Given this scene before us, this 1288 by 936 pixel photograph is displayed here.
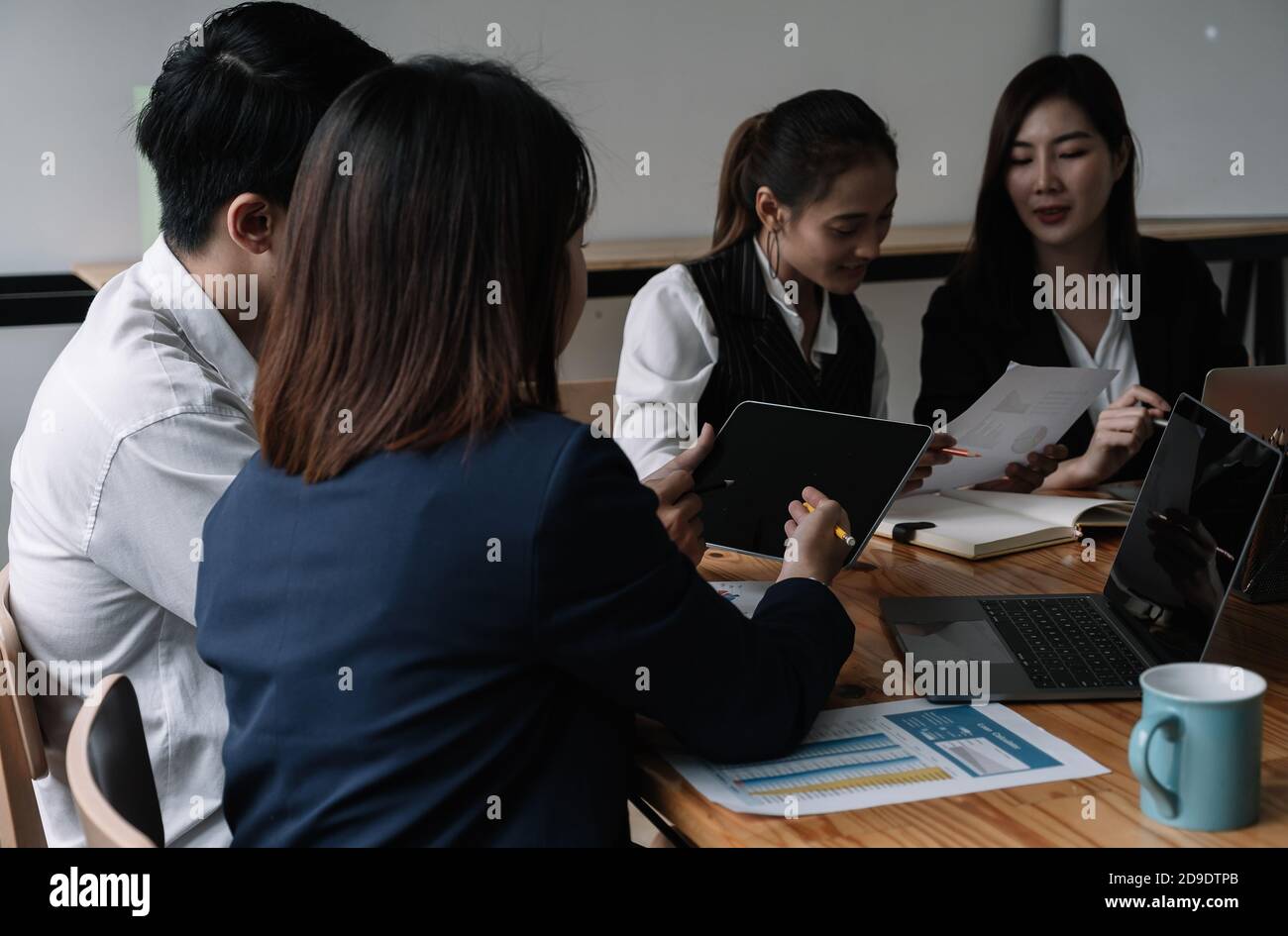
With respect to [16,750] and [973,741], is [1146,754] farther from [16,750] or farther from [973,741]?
[16,750]

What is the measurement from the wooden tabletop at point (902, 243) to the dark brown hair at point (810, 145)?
27.8 inches

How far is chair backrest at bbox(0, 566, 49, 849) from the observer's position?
1.08 m

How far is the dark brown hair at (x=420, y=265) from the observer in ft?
2.83

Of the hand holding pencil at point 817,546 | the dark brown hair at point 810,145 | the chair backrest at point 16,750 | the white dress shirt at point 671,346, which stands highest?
the dark brown hair at point 810,145

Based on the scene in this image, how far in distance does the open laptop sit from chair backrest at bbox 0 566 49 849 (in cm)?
77

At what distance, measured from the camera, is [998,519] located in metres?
1.59

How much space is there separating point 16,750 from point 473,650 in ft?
1.67

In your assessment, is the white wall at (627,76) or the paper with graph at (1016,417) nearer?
the paper with graph at (1016,417)

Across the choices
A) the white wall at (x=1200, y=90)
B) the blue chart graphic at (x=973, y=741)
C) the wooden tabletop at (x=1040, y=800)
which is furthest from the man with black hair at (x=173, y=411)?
the white wall at (x=1200, y=90)

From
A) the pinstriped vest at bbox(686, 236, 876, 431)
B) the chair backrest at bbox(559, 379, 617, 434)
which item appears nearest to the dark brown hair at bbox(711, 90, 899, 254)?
the pinstriped vest at bbox(686, 236, 876, 431)

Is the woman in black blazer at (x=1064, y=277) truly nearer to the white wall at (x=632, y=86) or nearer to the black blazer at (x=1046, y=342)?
the black blazer at (x=1046, y=342)

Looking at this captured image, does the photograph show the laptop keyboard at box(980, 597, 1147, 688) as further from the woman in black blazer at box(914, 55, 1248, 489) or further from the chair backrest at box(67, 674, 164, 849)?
the woman in black blazer at box(914, 55, 1248, 489)
